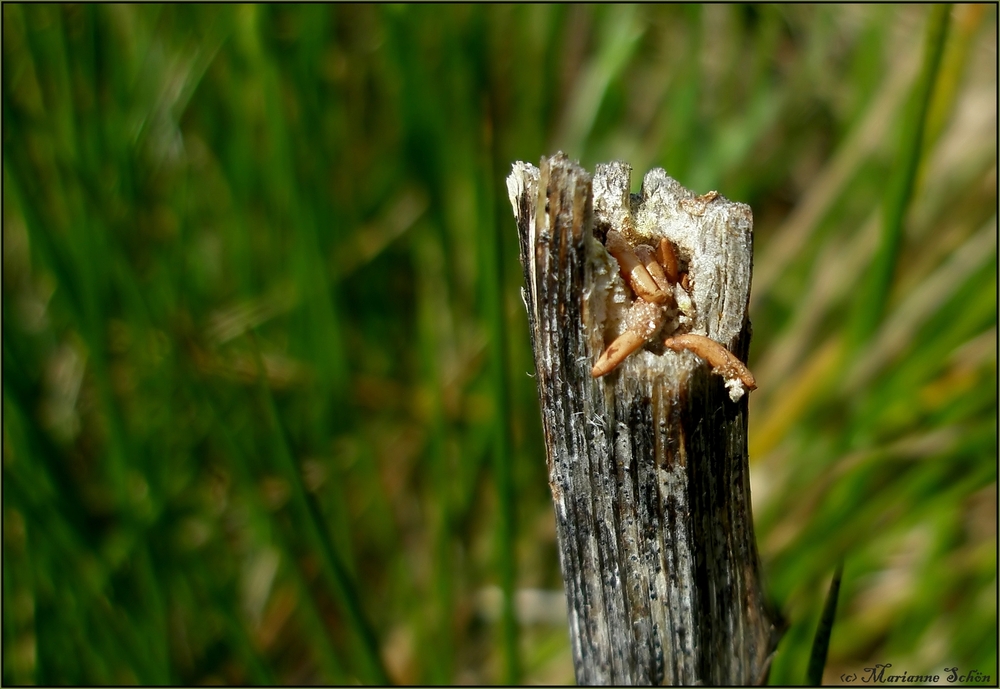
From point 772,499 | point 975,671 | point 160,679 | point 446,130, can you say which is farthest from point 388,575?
point 975,671

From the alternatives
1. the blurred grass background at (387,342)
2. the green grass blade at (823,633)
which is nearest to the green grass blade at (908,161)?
the blurred grass background at (387,342)

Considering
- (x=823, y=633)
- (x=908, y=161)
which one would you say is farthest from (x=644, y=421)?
(x=908, y=161)

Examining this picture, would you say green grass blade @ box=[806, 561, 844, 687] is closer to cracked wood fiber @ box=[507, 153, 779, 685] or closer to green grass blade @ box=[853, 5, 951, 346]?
cracked wood fiber @ box=[507, 153, 779, 685]

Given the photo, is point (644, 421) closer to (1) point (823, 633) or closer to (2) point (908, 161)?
(1) point (823, 633)

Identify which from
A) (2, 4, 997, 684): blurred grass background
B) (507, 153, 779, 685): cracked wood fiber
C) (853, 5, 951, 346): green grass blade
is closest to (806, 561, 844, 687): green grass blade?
(507, 153, 779, 685): cracked wood fiber

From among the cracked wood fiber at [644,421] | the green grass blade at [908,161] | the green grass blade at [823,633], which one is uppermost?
the green grass blade at [908,161]

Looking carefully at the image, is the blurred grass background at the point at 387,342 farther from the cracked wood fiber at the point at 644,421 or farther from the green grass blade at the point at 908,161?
the cracked wood fiber at the point at 644,421
